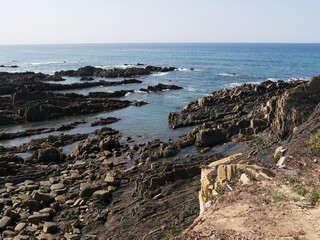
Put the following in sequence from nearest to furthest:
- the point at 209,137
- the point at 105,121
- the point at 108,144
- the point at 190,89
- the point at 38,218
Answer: the point at 38,218
the point at 209,137
the point at 108,144
the point at 105,121
the point at 190,89

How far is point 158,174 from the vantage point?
67.7ft

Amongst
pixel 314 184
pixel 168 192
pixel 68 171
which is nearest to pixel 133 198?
pixel 168 192

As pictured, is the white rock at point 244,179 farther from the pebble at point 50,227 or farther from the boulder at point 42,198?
the boulder at point 42,198

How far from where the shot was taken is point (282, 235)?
859 cm

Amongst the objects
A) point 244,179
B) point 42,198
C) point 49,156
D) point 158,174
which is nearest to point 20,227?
point 42,198

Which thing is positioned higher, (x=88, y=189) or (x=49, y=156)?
(x=88, y=189)

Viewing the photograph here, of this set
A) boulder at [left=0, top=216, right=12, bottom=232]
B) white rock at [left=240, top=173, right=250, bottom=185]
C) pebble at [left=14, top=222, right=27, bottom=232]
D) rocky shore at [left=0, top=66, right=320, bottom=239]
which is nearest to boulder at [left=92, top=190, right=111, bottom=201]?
rocky shore at [left=0, top=66, right=320, bottom=239]

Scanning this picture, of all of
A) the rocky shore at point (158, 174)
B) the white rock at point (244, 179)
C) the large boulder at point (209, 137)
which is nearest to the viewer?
the white rock at point (244, 179)

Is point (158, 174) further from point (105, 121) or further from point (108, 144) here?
point (105, 121)

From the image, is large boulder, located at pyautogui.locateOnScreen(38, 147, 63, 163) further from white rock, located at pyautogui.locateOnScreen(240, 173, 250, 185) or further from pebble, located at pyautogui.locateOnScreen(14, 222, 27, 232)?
white rock, located at pyautogui.locateOnScreen(240, 173, 250, 185)

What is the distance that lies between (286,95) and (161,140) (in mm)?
11027

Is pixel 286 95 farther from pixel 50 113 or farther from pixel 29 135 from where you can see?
pixel 50 113

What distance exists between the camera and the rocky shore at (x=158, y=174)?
40.7ft

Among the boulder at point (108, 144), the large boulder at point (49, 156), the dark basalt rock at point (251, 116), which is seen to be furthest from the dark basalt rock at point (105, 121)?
the large boulder at point (49, 156)
